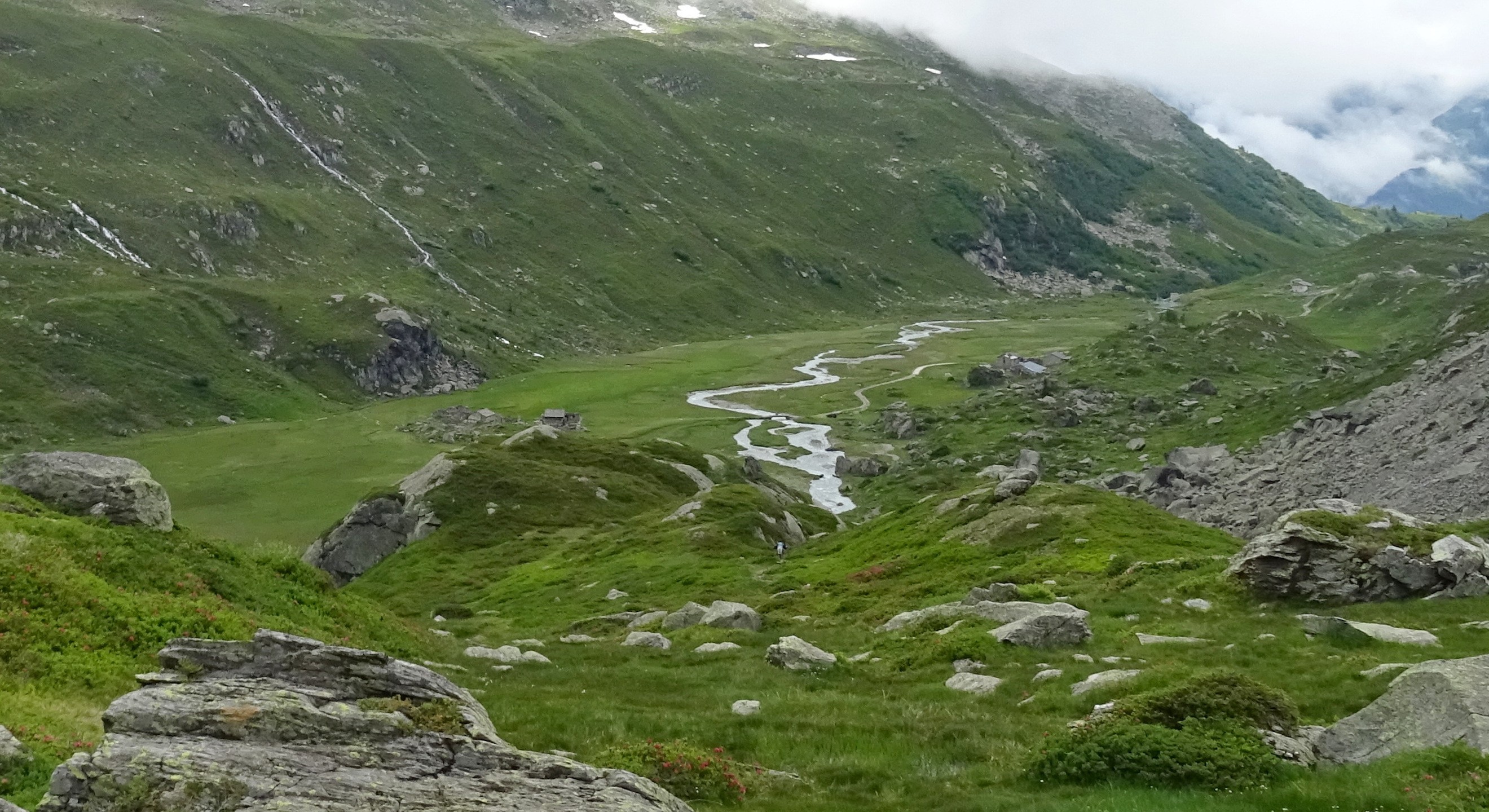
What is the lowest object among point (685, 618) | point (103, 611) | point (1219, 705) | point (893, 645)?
point (685, 618)

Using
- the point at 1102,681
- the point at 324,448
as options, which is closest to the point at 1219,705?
the point at 1102,681

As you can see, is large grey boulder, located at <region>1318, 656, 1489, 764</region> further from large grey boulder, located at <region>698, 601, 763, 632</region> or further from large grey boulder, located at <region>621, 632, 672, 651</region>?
large grey boulder, located at <region>698, 601, 763, 632</region>

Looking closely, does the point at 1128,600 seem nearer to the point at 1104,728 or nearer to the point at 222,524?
the point at 1104,728

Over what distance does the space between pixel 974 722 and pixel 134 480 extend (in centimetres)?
2759

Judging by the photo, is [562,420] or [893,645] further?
[562,420]

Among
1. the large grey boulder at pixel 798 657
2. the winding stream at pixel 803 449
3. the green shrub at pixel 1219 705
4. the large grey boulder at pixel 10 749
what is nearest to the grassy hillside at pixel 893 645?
the large grey boulder at pixel 798 657

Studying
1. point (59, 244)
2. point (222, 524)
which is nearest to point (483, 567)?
point (222, 524)

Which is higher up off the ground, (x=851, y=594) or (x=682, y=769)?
(x=682, y=769)

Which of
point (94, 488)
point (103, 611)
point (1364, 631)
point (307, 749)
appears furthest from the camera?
point (94, 488)

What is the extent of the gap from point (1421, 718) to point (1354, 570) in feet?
74.2

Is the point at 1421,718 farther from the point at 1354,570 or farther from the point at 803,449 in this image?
the point at 803,449

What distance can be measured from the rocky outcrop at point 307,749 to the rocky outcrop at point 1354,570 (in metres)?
31.0

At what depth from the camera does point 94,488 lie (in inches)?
1405

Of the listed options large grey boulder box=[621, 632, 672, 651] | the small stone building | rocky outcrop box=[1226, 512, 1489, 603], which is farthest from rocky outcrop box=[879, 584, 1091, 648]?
the small stone building
